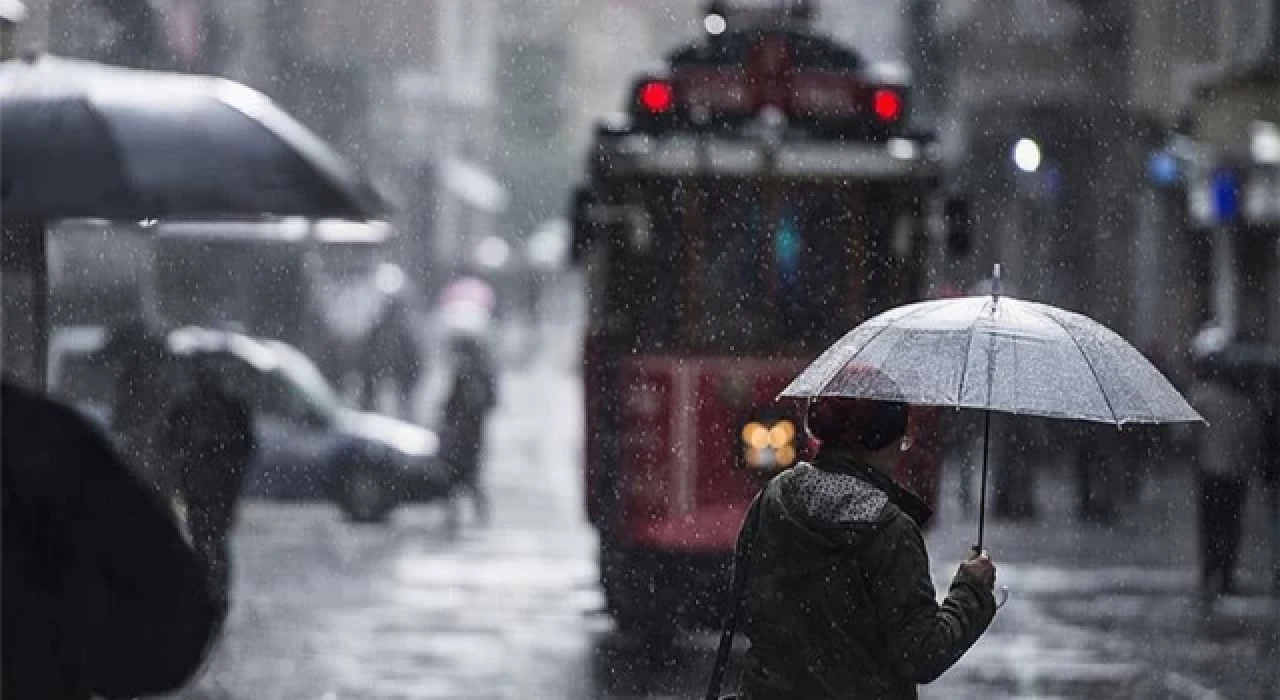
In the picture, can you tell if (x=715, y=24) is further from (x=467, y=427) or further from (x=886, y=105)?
(x=467, y=427)

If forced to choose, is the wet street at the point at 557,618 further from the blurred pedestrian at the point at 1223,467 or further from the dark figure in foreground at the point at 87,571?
the dark figure in foreground at the point at 87,571

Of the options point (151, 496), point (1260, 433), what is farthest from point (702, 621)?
point (151, 496)

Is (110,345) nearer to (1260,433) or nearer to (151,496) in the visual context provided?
(1260,433)

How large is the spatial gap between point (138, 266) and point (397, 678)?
24.8 m

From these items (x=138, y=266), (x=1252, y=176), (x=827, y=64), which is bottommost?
(x=138, y=266)

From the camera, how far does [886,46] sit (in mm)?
39125

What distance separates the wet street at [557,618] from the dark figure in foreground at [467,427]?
41 centimetres

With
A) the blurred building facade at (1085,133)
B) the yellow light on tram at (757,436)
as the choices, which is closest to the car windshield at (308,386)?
the yellow light on tram at (757,436)

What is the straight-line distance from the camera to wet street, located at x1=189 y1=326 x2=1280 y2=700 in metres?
13.5

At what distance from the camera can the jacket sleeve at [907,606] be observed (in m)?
5.92

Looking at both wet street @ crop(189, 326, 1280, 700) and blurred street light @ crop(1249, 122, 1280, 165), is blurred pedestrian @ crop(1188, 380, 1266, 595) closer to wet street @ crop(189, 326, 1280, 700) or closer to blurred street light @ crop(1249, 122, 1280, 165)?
wet street @ crop(189, 326, 1280, 700)

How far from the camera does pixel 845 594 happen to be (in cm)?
596

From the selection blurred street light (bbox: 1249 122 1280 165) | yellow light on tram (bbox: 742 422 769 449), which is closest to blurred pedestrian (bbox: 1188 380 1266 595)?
yellow light on tram (bbox: 742 422 769 449)

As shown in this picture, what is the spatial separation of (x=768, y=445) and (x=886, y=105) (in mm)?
1816
